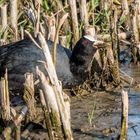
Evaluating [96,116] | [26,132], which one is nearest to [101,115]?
[96,116]

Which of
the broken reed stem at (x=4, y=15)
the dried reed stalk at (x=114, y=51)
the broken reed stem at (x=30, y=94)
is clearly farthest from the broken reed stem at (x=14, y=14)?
the broken reed stem at (x=30, y=94)

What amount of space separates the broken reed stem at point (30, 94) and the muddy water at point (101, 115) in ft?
1.64

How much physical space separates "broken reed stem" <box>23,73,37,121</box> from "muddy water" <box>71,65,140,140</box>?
0.50 metres

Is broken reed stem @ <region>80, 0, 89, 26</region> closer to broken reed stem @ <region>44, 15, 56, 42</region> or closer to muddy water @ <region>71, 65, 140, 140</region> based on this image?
broken reed stem @ <region>44, 15, 56, 42</region>

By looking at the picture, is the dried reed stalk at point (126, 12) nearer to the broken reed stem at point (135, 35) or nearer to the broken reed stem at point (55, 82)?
the broken reed stem at point (135, 35)

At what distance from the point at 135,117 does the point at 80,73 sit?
4.57 ft

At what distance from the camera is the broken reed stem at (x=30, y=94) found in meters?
6.28

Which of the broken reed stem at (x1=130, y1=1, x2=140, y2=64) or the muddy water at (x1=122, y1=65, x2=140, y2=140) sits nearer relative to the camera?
the muddy water at (x1=122, y1=65, x2=140, y2=140)

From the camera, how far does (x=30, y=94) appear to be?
253 inches

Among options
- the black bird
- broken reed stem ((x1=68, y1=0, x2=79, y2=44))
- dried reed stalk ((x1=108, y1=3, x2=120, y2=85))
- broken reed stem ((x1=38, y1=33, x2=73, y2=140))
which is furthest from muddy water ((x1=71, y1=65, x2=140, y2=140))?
broken reed stem ((x1=68, y1=0, x2=79, y2=44))

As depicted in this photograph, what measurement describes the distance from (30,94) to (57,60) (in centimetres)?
141

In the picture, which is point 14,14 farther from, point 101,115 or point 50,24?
point 101,115

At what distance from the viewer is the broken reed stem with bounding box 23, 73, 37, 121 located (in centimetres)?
628

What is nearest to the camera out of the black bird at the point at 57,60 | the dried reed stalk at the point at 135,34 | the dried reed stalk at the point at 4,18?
the black bird at the point at 57,60
